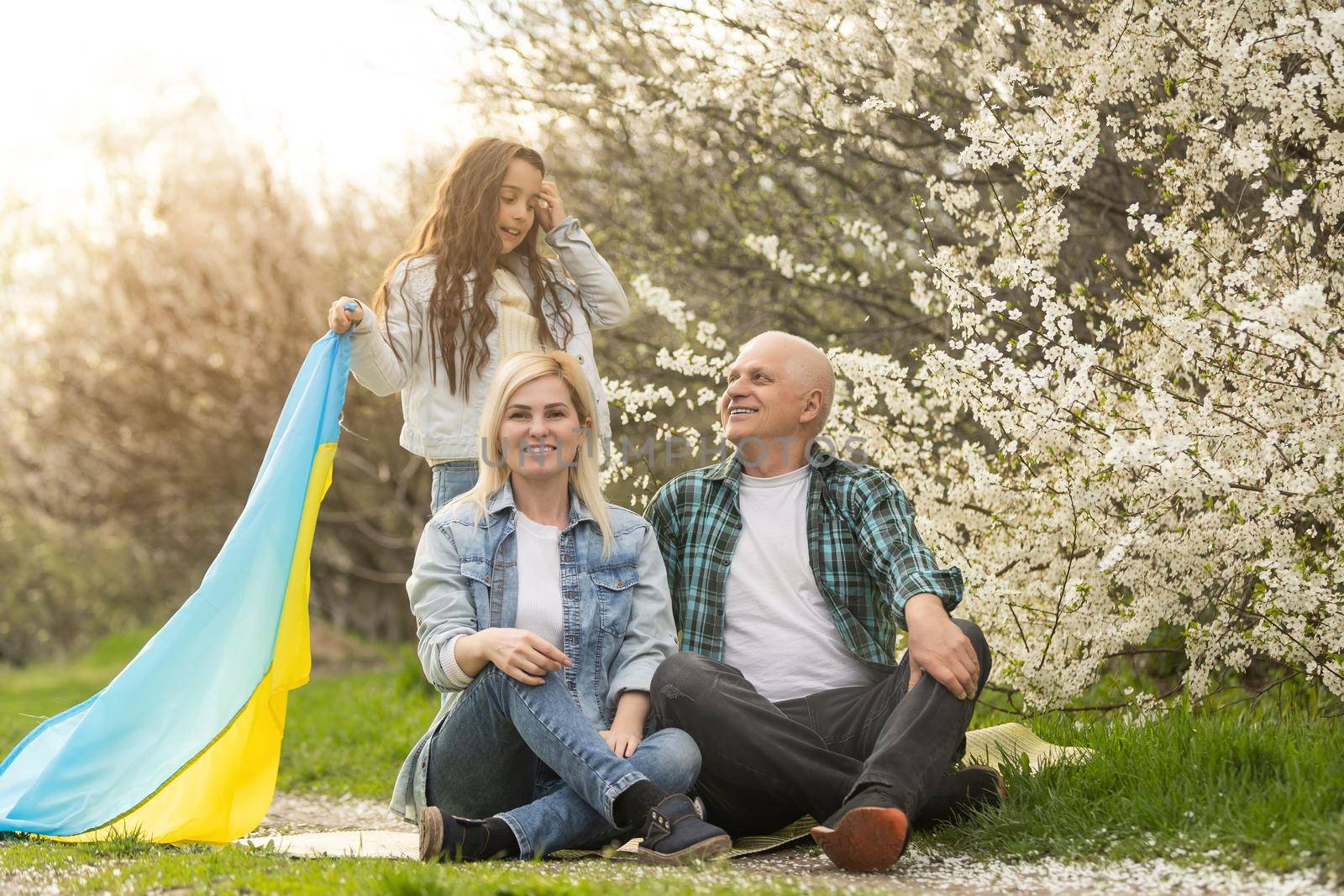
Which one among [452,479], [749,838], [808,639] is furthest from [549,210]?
[749,838]

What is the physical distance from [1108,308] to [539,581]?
222 centimetres

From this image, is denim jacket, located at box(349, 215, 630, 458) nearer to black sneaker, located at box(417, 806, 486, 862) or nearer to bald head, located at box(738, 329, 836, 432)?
bald head, located at box(738, 329, 836, 432)

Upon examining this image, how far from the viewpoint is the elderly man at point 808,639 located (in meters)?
3.12

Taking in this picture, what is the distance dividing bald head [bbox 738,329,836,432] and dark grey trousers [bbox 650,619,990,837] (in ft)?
2.77

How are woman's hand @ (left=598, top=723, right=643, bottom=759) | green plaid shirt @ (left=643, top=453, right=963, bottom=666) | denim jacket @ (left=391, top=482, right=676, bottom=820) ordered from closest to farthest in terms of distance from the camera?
woman's hand @ (left=598, top=723, right=643, bottom=759), denim jacket @ (left=391, top=482, right=676, bottom=820), green plaid shirt @ (left=643, top=453, right=963, bottom=666)

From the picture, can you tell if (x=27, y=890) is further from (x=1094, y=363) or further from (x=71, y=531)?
(x=71, y=531)

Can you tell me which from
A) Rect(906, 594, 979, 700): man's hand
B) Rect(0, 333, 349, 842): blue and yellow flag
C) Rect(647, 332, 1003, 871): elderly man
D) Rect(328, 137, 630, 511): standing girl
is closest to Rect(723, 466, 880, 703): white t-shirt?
Rect(647, 332, 1003, 871): elderly man

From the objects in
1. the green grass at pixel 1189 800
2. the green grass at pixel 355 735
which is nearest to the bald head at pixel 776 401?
the green grass at pixel 1189 800

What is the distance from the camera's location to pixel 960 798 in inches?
132

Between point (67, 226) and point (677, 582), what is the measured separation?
34.2ft

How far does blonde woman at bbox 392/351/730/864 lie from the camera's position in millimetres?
3086

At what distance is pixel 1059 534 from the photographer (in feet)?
13.8

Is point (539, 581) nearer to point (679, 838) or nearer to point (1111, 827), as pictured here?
point (679, 838)

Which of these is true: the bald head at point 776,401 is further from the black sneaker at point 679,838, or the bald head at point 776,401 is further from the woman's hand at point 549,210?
the black sneaker at point 679,838
